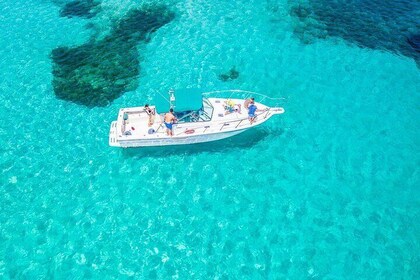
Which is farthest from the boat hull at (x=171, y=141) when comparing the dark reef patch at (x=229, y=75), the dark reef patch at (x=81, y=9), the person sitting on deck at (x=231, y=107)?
the dark reef patch at (x=81, y=9)

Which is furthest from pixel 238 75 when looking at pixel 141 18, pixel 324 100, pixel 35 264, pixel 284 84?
pixel 35 264

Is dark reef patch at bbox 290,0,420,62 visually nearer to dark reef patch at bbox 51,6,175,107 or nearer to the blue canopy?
dark reef patch at bbox 51,6,175,107

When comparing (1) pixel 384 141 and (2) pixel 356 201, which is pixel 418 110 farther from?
(2) pixel 356 201

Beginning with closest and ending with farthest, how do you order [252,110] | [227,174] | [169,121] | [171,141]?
[227,174] < [169,121] < [171,141] < [252,110]

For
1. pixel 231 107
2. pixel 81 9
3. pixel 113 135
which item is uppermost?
pixel 81 9

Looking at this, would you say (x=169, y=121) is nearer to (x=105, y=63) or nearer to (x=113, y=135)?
(x=113, y=135)

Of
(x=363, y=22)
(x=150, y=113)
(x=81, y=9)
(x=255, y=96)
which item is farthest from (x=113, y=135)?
(x=363, y=22)

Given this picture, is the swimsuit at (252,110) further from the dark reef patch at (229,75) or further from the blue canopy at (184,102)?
the dark reef patch at (229,75)
